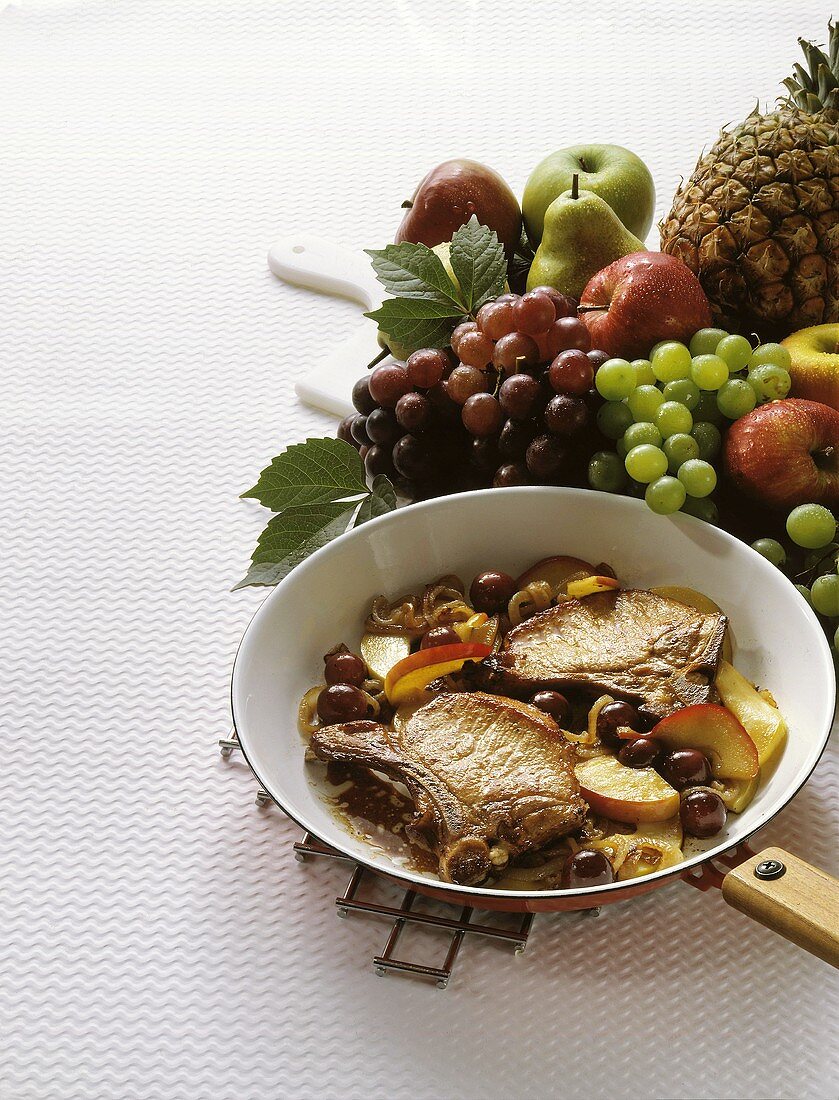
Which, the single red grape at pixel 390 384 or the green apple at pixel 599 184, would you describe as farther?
the green apple at pixel 599 184

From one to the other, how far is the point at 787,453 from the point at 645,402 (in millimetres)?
128

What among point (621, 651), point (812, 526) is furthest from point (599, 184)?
point (621, 651)

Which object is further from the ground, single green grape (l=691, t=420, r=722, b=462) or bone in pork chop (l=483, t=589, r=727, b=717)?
single green grape (l=691, t=420, r=722, b=462)

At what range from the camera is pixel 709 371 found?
3.30ft

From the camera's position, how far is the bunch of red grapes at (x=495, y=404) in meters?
1.00

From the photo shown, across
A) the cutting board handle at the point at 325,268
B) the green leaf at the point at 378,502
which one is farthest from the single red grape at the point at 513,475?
the cutting board handle at the point at 325,268

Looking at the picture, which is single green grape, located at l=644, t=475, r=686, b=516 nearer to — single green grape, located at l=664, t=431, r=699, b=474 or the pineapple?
single green grape, located at l=664, t=431, r=699, b=474

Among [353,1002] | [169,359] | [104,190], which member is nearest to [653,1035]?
[353,1002]

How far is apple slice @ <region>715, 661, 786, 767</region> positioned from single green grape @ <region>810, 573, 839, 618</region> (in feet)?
0.32

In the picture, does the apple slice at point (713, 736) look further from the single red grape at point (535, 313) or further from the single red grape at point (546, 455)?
the single red grape at point (535, 313)

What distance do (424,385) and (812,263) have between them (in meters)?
0.42

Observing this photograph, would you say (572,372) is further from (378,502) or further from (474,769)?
Result: (474,769)

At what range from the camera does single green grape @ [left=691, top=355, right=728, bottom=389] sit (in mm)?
1005

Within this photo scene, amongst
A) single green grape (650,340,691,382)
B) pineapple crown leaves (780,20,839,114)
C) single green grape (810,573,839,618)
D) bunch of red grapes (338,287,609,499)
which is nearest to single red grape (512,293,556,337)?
bunch of red grapes (338,287,609,499)
